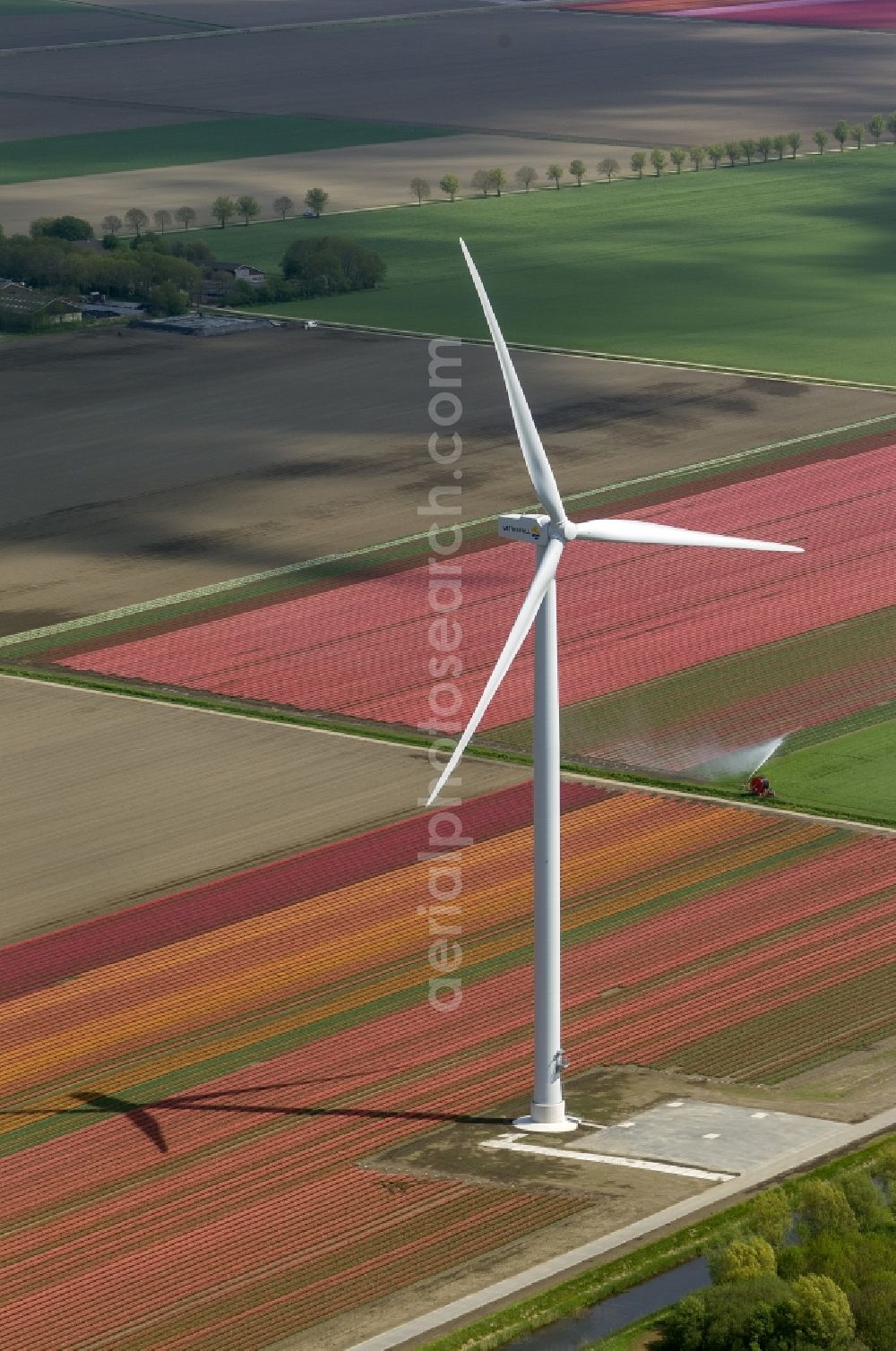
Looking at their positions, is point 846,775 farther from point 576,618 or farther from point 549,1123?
point 549,1123

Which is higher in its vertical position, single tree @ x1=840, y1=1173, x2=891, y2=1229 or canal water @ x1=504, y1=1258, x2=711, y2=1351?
single tree @ x1=840, y1=1173, x2=891, y2=1229

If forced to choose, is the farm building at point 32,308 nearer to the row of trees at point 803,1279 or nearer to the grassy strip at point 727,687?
the grassy strip at point 727,687

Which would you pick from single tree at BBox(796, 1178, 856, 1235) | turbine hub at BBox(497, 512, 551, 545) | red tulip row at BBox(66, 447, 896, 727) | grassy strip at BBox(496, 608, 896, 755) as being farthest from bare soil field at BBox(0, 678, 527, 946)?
single tree at BBox(796, 1178, 856, 1235)

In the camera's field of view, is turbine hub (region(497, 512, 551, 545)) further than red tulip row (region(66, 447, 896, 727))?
No

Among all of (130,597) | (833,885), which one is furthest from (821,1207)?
(130,597)

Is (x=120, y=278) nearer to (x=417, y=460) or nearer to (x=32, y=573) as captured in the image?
(x=417, y=460)

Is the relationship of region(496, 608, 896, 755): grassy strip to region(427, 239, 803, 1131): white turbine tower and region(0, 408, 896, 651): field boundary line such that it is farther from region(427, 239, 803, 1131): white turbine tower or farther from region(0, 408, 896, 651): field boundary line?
region(427, 239, 803, 1131): white turbine tower

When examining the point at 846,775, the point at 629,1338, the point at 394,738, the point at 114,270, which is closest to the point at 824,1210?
the point at 629,1338

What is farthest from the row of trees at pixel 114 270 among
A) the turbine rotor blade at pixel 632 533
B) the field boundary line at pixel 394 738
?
the turbine rotor blade at pixel 632 533
